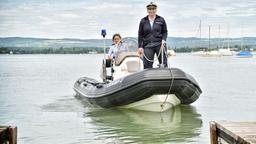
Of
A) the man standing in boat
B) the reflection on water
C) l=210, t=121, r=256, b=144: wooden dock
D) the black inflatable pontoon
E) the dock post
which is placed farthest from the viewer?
the man standing in boat

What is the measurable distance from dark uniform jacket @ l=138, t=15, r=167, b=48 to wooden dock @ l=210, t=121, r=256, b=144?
4274 mm

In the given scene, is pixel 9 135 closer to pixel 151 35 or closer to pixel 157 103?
pixel 157 103

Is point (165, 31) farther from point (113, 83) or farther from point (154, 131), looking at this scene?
point (154, 131)

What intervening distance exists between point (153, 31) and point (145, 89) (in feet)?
4.15

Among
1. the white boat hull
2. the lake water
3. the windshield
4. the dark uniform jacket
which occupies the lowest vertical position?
the lake water

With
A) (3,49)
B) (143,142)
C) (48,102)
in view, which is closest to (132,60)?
(48,102)

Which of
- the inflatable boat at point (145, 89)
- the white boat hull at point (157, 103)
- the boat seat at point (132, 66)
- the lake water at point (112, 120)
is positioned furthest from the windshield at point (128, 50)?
the white boat hull at point (157, 103)

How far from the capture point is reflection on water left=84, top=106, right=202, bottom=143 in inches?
279

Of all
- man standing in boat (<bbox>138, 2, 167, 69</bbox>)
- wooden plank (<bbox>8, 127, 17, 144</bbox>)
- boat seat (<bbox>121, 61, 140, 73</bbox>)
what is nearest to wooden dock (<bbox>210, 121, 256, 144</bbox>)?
wooden plank (<bbox>8, 127, 17, 144</bbox>)

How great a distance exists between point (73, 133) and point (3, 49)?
87.0m

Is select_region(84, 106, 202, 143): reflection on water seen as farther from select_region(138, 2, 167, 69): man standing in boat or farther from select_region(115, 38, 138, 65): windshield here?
select_region(115, 38, 138, 65): windshield

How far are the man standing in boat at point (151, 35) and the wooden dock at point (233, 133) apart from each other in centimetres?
413

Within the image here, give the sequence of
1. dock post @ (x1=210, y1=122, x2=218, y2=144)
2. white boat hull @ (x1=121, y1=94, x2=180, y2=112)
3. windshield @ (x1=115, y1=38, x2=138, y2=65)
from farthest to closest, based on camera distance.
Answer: windshield @ (x1=115, y1=38, x2=138, y2=65), white boat hull @ (x1=121, y1=94, x2=180, y2=112), dock post @ (x1=210, y1=122, x2=218, y2=144)

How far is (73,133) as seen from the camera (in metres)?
7.62
